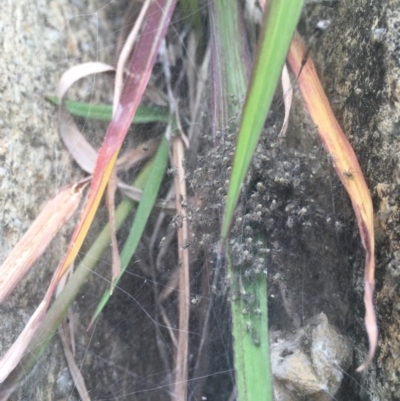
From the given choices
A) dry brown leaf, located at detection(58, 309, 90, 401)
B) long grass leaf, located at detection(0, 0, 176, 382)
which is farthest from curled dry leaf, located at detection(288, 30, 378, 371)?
dry brown leaf, located at detection(58, 309, 90, 401)

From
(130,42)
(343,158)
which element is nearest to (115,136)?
(130,42)

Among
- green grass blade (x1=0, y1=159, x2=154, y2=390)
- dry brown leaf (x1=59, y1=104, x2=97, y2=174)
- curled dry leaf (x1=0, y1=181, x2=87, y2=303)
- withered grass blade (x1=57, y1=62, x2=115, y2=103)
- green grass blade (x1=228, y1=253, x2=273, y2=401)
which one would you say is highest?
withered grass blade (x1=57, y1=62, x2=115, y2=103)

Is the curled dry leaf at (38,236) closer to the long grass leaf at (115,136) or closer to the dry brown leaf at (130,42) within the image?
the long grass leaf at (115,136)

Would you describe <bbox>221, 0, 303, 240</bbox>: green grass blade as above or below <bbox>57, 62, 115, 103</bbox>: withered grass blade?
below

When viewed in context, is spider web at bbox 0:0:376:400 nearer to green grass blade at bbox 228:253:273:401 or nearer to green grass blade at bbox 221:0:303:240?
green grass blade at bbox 228:253:273:401

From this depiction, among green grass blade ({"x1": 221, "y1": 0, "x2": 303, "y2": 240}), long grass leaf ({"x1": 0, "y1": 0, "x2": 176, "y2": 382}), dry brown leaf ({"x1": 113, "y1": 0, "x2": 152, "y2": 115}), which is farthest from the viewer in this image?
dry brown leaf ({"x1": 113, "y1": 0, "x2": 152, "y2": 115})

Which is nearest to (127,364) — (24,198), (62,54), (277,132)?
(24,198)

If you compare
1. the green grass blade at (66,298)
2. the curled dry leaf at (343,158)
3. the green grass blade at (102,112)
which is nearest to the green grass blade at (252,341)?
the curled dry leaf at (343,158)
